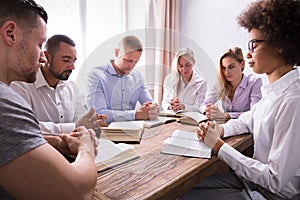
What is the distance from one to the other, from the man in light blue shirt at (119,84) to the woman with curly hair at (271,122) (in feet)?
3.05

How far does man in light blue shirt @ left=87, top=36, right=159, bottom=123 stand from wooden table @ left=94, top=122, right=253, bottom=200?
0.87 meters

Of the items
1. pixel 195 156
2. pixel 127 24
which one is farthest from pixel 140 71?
pixel 195 156

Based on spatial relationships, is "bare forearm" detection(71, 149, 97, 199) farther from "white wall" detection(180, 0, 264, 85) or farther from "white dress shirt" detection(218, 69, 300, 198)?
"white wall" detection(180, 0, 264, 85)

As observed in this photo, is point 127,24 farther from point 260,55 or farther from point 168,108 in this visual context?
point 260,55

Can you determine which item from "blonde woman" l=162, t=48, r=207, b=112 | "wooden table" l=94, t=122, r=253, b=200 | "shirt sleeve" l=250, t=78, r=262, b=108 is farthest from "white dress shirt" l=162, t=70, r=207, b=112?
"wooden table" l=94, t=122, r=253, b=200

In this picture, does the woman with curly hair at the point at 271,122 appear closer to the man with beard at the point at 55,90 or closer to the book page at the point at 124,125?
the book page at the point at 124,125

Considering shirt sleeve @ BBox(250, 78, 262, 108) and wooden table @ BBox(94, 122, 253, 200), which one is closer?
wooden table @ BBox(94, 122, 253, 200)

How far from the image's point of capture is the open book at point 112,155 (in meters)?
0.98

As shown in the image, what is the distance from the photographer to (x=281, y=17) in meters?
1.12

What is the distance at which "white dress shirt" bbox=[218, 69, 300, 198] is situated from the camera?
969 mm

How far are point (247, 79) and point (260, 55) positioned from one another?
3.04 ft

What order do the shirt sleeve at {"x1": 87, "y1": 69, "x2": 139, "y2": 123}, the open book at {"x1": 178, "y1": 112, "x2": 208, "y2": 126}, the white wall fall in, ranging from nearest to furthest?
the open book at {"x1": 178, "y1": 112, "x2": 208, "y2": 126}, the shirt sleeve at {"x1": 87, "y1": 69, "x2": 139, "y2": 123}, the white wall

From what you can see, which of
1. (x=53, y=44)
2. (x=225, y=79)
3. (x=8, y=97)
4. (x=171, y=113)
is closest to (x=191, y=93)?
(x=225, y=79)

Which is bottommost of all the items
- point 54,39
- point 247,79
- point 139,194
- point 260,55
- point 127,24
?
point 139,194
